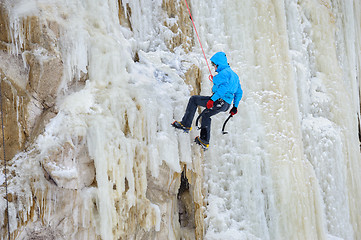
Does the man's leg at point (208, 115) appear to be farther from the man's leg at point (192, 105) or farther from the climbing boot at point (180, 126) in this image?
the climbing boot at point (180, 126)

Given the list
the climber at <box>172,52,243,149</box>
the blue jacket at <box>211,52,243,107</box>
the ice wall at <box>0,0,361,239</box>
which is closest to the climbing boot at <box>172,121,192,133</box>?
the climber at <box>172,52,243,149</box>

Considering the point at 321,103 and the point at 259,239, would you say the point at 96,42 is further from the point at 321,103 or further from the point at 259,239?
the point at 321,103

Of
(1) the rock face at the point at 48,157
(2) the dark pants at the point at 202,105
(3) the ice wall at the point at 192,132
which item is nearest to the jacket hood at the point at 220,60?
(2) the dark pants at the point at 202,105

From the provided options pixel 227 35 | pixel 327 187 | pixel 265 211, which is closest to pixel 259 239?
pixel 265 211

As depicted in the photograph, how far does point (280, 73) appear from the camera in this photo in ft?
21.4

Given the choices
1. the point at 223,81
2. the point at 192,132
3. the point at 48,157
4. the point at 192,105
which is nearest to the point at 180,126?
the point at 192,105

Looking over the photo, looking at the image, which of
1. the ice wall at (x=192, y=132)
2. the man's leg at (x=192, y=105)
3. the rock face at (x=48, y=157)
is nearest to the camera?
the rock face at (x=48, y=157)

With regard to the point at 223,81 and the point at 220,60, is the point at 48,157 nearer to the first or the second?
the point at 223,81

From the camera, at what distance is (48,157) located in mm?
4469

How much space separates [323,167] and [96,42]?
4.64 metres

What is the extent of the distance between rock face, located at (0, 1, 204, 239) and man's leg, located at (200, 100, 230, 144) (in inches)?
36.3

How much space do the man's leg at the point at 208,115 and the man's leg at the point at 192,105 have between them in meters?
0.14

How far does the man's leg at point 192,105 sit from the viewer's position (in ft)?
16.5

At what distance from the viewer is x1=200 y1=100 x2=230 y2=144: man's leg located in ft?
16.2
